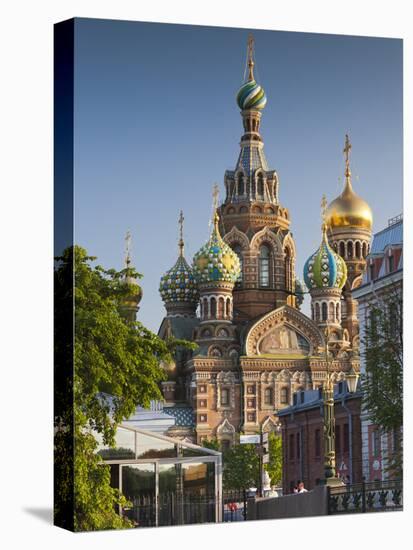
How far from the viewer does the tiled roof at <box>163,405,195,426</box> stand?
Result: 1083 inches

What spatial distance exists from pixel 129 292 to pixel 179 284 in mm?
2749

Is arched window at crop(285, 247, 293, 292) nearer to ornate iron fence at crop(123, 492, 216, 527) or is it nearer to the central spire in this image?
the central spire

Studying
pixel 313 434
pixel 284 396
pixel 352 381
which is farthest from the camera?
pixel 284 396

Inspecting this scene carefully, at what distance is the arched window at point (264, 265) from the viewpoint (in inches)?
1200

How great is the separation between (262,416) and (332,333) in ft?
6.53

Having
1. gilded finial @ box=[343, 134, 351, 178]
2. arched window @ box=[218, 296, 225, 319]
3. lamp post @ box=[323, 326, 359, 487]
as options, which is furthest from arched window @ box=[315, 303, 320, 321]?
gilded finial @ box=[343, 134, 351, 178]

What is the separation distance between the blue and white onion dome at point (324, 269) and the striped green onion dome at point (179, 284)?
2.02 meters

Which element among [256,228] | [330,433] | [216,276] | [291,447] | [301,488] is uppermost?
[256,228]

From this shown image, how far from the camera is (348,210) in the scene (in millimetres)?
28688

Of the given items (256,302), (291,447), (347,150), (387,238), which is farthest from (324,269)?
(347,150)

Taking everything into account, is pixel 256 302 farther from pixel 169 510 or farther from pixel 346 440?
pixel 169 510

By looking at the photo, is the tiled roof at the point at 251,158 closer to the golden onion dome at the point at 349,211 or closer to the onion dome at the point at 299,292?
the golden onion dome at the point at 349,211

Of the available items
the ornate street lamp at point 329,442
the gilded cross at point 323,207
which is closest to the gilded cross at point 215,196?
the gilded cross at point 323,207

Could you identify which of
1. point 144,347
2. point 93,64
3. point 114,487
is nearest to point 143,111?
point 93,64
